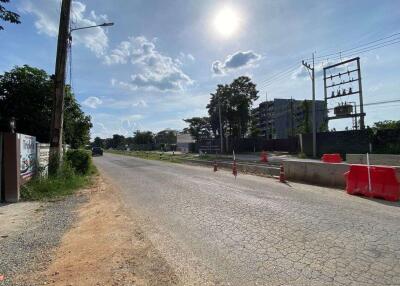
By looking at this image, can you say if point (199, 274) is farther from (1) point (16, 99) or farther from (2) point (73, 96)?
(2) point (73, 96)

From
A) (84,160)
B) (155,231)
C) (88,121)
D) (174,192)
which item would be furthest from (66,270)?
(88,121)

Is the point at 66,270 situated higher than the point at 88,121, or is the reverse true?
the point at 88,121

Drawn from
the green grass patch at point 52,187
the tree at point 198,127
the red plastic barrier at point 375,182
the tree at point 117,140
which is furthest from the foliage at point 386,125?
the tree at point 117,140

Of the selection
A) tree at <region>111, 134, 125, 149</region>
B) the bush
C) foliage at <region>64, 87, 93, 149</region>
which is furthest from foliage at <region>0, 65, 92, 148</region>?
tree at <region>111, 134, 125, 149</region>

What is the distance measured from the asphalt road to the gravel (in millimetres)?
1753

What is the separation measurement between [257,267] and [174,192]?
7.60m

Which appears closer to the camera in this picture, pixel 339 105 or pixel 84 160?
pixel 84 160

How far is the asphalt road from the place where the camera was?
15.0 feet

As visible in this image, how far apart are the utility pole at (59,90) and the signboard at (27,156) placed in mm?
1397

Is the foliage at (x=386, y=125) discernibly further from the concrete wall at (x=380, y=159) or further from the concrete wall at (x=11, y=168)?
the concrete wall at (x=11, y=168)

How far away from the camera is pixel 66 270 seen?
4.94 meters

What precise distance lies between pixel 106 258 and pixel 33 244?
1765 mm

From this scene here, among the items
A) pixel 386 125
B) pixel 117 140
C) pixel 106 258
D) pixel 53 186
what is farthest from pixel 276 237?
pixel 117 140

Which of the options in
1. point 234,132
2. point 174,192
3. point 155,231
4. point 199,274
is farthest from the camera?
point 234,132
